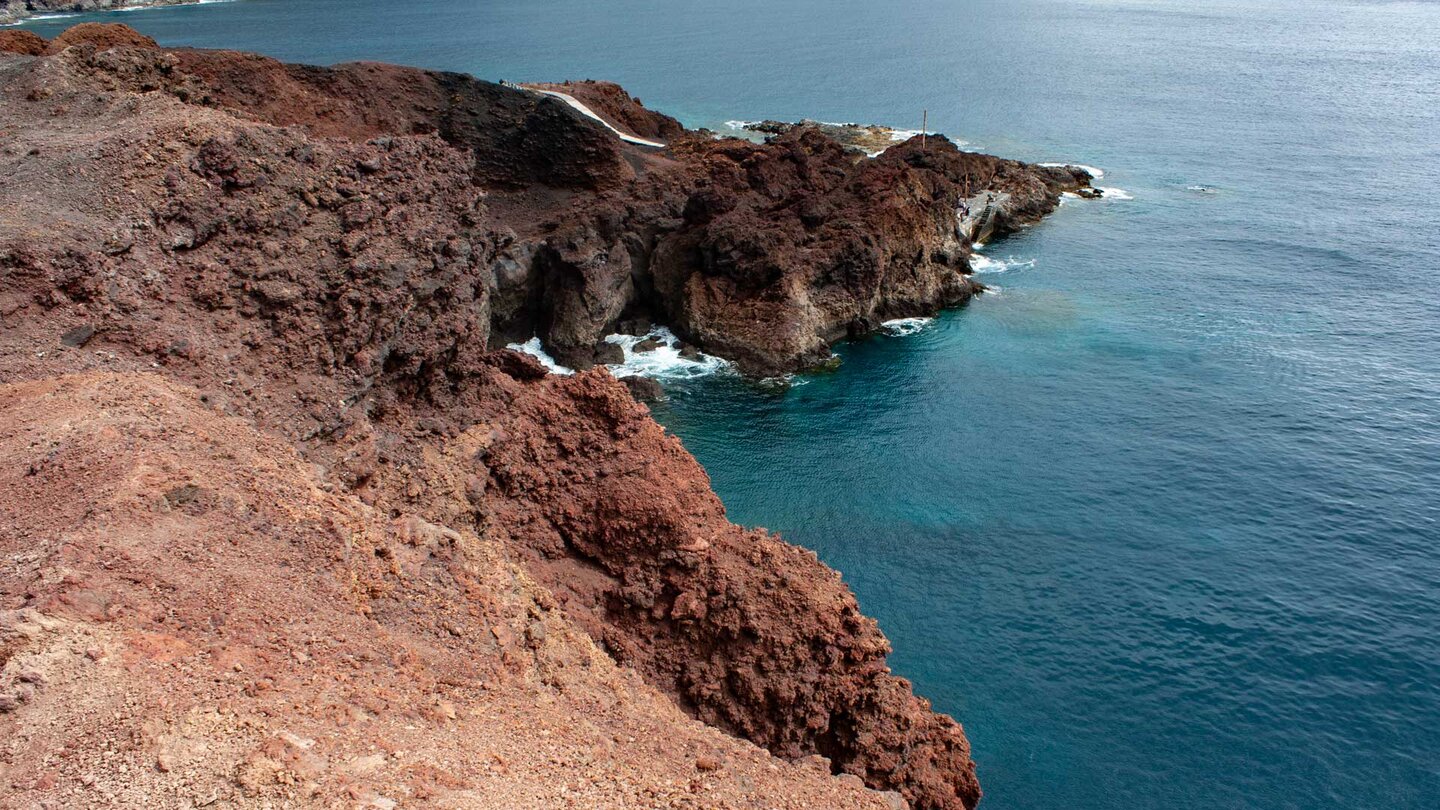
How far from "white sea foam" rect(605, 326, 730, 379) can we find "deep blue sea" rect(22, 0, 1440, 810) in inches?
122

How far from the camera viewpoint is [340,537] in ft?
52.6

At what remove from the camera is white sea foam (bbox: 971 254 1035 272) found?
76000 millimetres

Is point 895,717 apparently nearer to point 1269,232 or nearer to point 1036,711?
point 1036,711

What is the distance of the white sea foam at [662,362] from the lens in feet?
186

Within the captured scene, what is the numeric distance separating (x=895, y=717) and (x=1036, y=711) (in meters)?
11.5

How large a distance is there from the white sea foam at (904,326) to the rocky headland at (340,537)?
40.5m

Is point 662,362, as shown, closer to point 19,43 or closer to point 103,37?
point 103,37

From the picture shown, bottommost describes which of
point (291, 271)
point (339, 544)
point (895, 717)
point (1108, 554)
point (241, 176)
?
point (1108, 554)

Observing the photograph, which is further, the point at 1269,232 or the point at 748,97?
the point at 748,97

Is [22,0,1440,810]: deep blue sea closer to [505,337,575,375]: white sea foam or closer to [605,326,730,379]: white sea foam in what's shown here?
[605,326,730,379]: white sea foam

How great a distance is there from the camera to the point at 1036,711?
3155 cm

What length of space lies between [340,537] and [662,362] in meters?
42.6

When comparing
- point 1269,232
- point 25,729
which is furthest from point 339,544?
point 1269,232

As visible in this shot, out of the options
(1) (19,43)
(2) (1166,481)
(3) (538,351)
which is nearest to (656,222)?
(3) (538,351)
